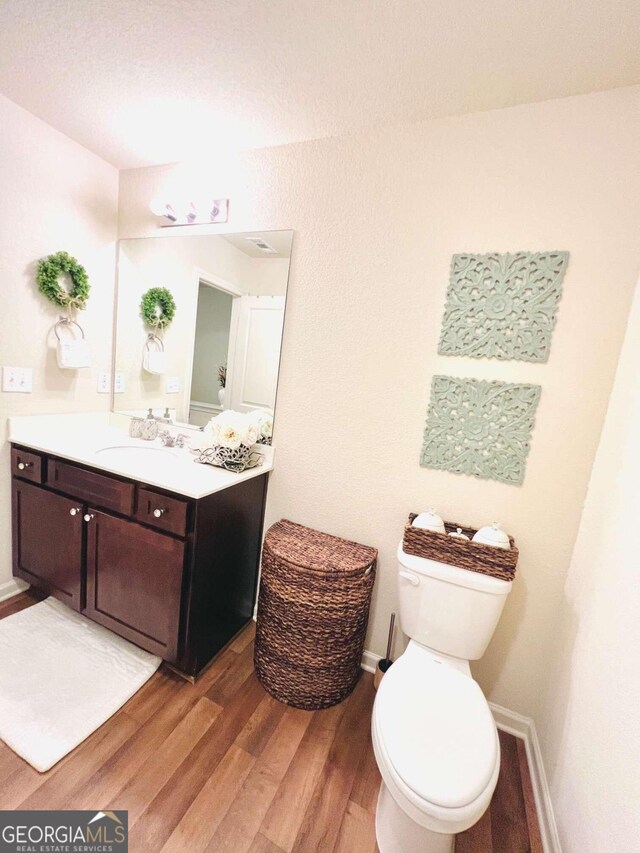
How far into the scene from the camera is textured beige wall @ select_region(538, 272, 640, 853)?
2.52ft

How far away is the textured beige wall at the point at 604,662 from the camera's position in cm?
77

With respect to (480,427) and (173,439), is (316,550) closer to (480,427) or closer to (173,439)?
(480,427)

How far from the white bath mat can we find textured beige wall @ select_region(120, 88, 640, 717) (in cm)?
97

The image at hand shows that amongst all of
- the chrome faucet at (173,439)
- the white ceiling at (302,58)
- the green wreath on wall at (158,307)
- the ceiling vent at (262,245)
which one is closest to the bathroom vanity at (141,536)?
the chrome faucet at (173,439)

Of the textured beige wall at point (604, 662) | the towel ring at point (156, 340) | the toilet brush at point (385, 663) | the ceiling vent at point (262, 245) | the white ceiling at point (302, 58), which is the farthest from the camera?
the towel ring at point (156, 340)

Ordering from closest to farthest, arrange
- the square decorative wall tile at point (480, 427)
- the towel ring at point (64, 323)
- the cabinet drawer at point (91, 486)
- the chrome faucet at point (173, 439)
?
the square decorative wall tile at point (480, 427) → the cabinet drawer at point (91, 486) → the towel ring at point (64, 323) → the chrome faucet at point (173, 439)

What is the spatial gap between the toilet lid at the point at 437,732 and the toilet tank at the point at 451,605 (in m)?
0.11

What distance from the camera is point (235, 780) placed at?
1153 mm

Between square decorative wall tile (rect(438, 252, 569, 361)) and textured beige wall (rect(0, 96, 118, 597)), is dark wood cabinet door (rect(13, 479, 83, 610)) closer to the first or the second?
textured beige wall (rect(0, 96, 118, 597))

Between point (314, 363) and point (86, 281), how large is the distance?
4.46 feet

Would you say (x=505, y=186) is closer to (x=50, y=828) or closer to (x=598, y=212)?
(x=598, y=212)

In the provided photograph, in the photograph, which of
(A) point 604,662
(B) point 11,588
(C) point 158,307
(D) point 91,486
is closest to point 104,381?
(C) point 158,307

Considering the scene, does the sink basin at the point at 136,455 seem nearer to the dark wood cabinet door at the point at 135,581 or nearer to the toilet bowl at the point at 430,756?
the dark wood cabinet door at the point at 135,581

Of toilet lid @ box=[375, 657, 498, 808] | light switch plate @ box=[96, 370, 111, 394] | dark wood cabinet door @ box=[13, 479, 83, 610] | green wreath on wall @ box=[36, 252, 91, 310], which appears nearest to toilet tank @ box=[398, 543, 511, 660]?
toilet lid @ box=[375, 657, 498, 808]
